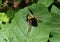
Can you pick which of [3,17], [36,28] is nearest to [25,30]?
[36,28]

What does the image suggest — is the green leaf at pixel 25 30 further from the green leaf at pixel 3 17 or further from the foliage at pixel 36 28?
the green leaf at pixel 3 17

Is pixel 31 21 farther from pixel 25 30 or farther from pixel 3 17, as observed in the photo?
pixel 3 17

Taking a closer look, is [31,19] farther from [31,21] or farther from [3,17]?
[3,17]

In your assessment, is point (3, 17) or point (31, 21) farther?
point (3, 17)

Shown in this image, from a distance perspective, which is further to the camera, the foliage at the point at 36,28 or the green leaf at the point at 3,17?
the green leaf at the point at 3,17

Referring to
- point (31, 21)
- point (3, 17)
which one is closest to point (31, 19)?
point (31, 21)

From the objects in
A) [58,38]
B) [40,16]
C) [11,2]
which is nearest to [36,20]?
[40,16]

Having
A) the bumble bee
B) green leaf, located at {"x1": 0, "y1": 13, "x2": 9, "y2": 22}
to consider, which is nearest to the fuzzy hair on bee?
the bumble bee

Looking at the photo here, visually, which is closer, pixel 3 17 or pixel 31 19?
pixel 31 19

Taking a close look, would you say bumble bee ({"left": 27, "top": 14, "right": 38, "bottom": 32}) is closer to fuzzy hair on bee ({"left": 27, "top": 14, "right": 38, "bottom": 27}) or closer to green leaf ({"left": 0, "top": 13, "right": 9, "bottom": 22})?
fuzzy hair on bee ({"left": 27, "top": 14, "right": 38, "bottom": 27})

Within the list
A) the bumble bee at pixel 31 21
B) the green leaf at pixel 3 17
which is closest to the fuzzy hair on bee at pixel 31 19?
the bumble bee at pixel 31 21

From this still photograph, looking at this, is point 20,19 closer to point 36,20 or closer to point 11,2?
point 36,20

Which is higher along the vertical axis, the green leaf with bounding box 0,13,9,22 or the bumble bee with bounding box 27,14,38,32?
the bumble bee with bounding box 27,14,38,32
